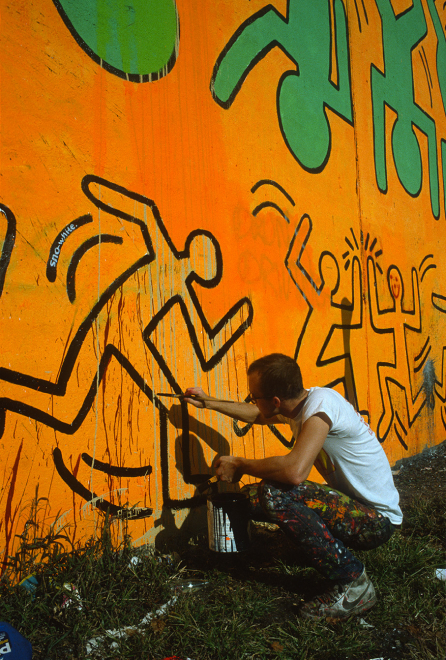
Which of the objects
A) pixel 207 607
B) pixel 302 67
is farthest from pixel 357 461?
pixel 302 67

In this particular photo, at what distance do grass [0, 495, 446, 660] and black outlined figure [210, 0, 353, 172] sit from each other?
2718mm

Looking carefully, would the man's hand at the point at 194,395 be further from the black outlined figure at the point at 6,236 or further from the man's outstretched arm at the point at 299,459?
the black outlined figure at the point at 6,236

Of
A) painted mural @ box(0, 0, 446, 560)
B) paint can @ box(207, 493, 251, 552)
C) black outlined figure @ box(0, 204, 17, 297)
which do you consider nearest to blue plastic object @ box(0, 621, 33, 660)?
painted mural @ box(0, 0, 446, 560)

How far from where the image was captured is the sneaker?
2031 millimetres

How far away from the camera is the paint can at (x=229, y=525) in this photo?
2270 mm

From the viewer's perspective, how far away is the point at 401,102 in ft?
17.8

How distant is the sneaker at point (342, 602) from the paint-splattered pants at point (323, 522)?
0.04 metres

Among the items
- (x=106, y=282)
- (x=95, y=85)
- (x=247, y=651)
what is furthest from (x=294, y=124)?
(x=247, y=651)

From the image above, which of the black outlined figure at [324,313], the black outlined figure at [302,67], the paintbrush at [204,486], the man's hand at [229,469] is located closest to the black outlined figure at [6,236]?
the man's hand at [229,469]

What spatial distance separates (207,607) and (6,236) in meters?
1.79

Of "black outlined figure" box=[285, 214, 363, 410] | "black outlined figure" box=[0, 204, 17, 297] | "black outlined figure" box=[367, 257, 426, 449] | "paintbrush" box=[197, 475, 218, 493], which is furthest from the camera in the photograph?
"black outlined figure" box=[367, 257, 426, 449]

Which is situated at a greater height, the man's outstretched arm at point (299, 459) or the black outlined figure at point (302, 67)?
the black outlined figure at point (302, 67)

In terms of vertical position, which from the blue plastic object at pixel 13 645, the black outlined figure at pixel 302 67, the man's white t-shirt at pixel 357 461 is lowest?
the blue plastic object at pixel 13 645

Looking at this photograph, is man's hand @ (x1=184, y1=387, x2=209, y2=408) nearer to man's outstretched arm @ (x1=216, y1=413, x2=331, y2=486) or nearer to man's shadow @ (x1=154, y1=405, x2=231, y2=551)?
man's shadow @ (x1=154, y1=405, x2=231, y2=551)
